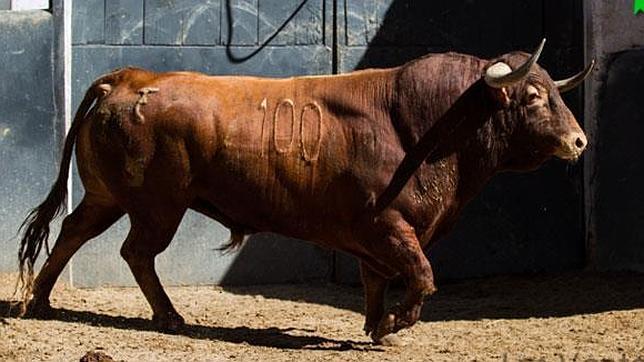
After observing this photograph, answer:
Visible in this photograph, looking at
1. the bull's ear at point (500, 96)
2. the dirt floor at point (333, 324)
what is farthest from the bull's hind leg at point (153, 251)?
the bull's ear at point (500, 96)

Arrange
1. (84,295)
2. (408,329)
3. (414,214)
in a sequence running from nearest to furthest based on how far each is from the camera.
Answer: (414,214) < (408,329) < (84,295)

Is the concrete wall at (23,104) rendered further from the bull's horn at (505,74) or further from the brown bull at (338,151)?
the bull's horn at (505,74)

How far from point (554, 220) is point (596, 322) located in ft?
6.66

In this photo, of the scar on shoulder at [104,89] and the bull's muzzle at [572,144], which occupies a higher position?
the scar on shoulder at [104,89]

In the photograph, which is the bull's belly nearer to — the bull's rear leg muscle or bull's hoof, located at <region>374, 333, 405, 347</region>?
the bull's rear leg muscle

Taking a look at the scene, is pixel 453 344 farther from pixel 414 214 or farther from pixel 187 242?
pixel 187 242

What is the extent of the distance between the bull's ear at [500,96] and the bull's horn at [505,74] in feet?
0.27

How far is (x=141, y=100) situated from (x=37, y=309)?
56.9 inches

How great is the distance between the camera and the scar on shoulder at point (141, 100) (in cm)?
774

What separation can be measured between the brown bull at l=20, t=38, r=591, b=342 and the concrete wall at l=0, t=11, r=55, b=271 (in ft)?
5.42

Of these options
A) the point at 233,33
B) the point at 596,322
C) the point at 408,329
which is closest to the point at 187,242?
the point at 233,33

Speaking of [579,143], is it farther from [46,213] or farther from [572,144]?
[46,213]

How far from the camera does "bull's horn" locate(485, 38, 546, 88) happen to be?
292 inches

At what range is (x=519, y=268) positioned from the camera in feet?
33.2
